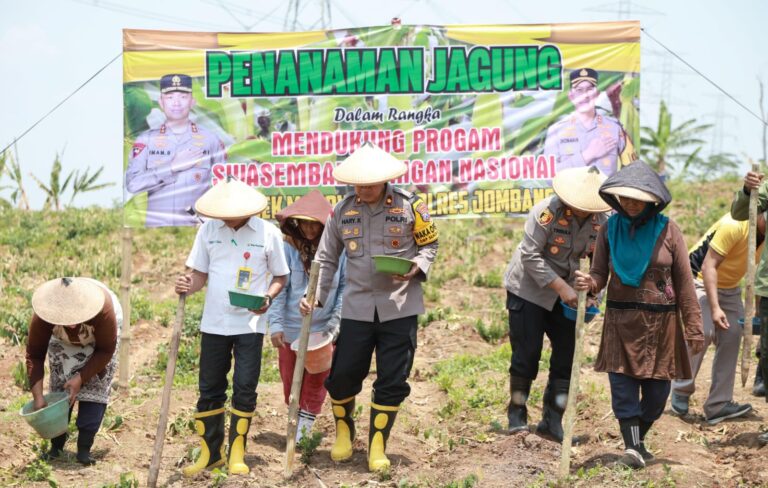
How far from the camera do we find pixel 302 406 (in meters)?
7.05

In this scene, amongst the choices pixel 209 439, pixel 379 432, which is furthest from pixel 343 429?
pixel 209 439

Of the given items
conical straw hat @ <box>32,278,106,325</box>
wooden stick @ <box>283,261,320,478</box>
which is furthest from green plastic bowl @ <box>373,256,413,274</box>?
conical straw hat @ <box>32,278,106,325</box>

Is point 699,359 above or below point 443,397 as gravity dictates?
above

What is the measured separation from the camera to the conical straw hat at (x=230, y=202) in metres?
6.19

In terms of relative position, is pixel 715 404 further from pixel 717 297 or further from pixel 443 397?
pixel 443 397

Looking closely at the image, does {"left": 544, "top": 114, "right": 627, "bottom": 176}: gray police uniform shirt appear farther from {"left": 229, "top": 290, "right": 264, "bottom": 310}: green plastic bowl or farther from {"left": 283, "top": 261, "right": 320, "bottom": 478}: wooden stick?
{"left": 229, "top": 290, "right": 264, "bottom": 310}: green plastic bowl

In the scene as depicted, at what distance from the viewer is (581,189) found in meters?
6.46

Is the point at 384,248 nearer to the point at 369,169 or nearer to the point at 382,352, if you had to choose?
the point at 369,169

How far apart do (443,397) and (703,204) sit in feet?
30.4

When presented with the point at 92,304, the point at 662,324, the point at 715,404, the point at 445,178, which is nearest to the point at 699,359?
the point at 715,404

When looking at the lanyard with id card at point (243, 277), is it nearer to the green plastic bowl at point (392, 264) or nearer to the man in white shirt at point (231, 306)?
the man in white shirt at point (231, 306)

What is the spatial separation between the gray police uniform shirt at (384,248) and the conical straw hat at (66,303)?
1.63 meters

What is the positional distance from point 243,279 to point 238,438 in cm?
102

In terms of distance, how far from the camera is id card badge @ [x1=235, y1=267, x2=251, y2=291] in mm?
6227
